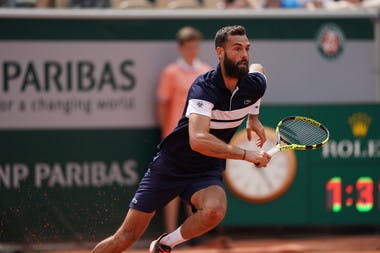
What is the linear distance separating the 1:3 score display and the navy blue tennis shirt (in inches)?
122

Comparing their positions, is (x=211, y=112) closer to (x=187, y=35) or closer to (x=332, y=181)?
(x=187, y=35)

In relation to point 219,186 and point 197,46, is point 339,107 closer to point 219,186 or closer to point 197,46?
point 197,46

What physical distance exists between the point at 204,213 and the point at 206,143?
0.54m

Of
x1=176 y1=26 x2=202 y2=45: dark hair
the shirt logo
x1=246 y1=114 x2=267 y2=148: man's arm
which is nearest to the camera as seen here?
the shirt logo

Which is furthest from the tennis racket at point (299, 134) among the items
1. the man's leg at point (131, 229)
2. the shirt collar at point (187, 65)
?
the shirt collar at point (187, 65)

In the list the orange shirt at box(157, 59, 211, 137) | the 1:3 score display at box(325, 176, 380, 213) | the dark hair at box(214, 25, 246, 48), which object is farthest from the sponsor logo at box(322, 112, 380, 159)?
the dark hair at box(214, 25, 246, 48)

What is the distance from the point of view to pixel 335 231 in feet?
33.9

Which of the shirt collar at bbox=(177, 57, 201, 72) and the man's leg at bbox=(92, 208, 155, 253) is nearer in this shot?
the man's leg at bbox=(92, 208, 155, 253)

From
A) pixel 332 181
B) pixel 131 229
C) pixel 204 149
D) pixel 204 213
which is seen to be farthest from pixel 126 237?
pixel 332 181

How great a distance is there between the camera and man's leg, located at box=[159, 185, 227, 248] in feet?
21.7

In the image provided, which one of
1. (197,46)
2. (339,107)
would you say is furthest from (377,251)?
(197,46)

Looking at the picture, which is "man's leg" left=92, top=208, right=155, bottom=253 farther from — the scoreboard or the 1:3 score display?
the 1:3 score display

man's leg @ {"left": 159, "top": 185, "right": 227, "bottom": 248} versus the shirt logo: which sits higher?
the shirt logo

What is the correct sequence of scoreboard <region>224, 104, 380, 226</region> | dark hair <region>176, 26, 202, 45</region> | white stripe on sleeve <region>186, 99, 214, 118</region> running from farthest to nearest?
scoreboard <region>224, 104, 380, 226</region>, dark hair <region>176, 26, 202, 45</region>, white stripe on sleeve <region>186, 99, 214, 118</region>
